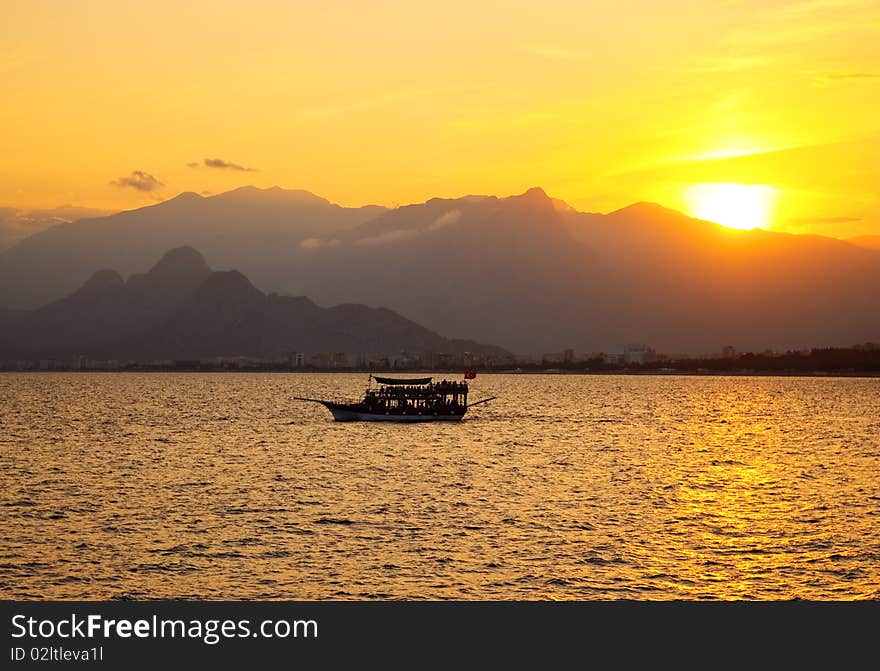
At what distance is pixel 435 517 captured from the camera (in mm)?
57438

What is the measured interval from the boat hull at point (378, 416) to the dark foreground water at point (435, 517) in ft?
65.3

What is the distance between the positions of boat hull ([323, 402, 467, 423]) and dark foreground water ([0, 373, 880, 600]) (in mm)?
19909

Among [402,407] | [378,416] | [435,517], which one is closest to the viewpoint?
[435,517]

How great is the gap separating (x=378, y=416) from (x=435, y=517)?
8273cm

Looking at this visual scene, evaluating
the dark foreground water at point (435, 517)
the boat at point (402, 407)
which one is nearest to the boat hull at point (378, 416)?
the boat at point (402, 407)

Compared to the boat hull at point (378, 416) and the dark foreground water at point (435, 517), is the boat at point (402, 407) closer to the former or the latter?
the boat hull at point (378, 416)

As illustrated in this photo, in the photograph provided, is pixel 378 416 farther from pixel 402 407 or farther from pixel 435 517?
pixel 435 517

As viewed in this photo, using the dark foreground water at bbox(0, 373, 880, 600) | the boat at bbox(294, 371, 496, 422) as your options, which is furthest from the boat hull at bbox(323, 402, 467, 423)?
the dark foreground water at bbox(0, 373, 880, 600)

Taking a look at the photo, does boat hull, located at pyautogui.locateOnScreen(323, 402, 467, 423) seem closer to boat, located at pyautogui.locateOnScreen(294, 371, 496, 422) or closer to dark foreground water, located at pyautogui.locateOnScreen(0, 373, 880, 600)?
boat, located at pyautogui.locateOnScreen(294, 371, 496, 422)

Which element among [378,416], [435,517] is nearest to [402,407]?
[378,416]
